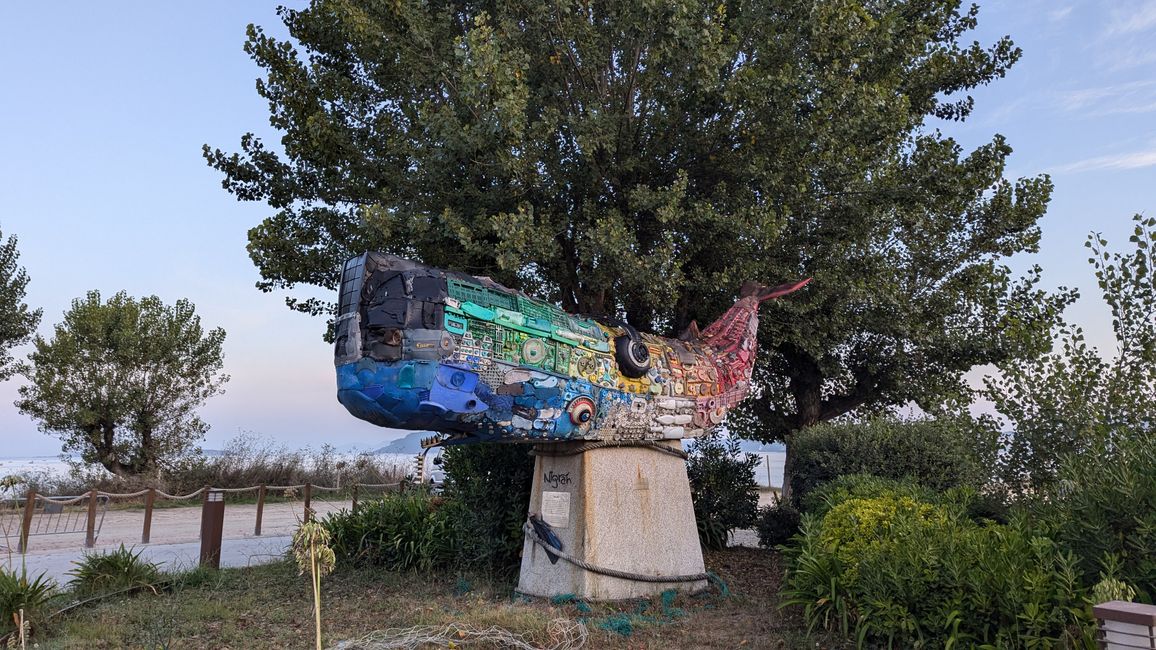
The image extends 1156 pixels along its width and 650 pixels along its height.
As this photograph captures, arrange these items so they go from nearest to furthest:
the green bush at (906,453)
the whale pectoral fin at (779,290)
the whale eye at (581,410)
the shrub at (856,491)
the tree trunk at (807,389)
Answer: the whale eye at (581,410), the shrub at (856,491), the green bush at (906,453), the whale pectoral fin at (779,290), the tree trunk at (807,389)

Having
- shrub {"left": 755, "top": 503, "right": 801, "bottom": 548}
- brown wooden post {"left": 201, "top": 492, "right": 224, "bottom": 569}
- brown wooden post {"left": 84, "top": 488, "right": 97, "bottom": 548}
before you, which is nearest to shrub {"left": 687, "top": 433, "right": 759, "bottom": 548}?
shrub {"left": 755, "top": 503, "right": 801, "bottom": 548}

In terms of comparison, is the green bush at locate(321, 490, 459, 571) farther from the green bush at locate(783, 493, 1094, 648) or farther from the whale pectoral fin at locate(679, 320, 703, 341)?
the green bush at locate(783, 493, 1094, 648)

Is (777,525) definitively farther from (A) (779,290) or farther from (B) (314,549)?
(B) (314,549)

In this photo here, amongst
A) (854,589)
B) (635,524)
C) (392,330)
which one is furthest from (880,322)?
(392,330)

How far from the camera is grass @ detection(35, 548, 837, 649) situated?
670cm

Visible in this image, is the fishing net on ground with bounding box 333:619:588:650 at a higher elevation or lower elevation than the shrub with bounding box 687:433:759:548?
lower

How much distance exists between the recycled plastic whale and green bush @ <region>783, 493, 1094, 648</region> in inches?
96.5

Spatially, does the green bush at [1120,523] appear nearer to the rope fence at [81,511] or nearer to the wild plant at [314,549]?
the wild plant at [314,549]

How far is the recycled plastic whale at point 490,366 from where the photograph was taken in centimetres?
670

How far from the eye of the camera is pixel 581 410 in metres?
7.88

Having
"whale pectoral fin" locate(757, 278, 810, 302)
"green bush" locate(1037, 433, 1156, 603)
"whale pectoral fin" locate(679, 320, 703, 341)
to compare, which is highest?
"whale pectoral fin" locate(757, 278, 810, 302)

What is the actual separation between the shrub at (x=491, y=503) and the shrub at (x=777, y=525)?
3640 millimetres

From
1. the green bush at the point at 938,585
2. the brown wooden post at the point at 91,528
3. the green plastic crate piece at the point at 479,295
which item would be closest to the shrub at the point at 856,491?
the green bush at the point at 938,585

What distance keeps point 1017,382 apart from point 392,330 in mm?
7312
